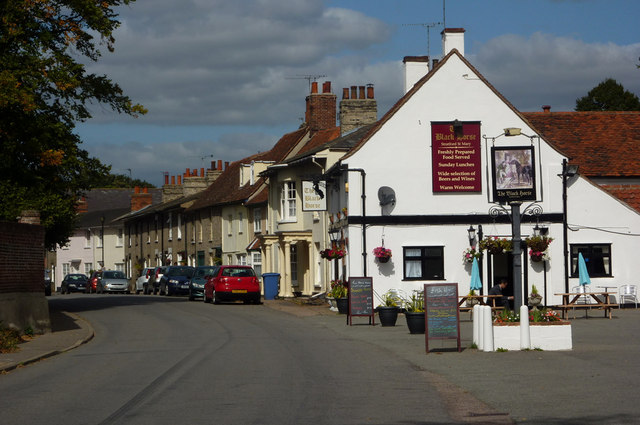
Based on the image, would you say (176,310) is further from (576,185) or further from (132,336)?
(576,185)

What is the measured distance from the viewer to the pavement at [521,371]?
10.4 metres

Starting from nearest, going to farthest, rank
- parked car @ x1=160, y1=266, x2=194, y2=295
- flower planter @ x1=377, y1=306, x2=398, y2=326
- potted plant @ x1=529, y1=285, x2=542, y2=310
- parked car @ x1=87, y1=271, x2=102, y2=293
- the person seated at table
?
flower planter @ x1=377, y1=306, x2=398, y2=326
the person seated at table
potted plant @ x1=529, y1=285, x2=542, y2=310
parked car @ x1=160, y1=266, x2=194, y2=295
parked car @ x1=87, y1=271, x2=102, y2=293

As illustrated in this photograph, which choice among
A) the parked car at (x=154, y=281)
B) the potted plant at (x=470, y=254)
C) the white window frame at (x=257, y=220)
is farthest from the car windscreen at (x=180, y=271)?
the potted plant at (x=470, y=254)

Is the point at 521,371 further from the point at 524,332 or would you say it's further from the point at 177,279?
the point at 177,279

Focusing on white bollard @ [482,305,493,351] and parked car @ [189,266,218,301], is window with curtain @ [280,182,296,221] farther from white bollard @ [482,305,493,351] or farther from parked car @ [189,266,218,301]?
white bollard @ [482,305,493,351]

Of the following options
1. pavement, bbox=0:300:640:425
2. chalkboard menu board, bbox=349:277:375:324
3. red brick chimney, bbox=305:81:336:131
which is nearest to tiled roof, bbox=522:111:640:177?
pavement, bbox=0:300:640:425

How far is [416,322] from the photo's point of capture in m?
22.8

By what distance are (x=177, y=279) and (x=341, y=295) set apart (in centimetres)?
1983

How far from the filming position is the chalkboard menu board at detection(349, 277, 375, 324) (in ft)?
87.2

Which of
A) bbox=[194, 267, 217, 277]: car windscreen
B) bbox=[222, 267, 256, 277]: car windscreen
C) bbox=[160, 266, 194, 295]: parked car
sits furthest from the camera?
bbox=[160, 266, 194, 295]: parked car

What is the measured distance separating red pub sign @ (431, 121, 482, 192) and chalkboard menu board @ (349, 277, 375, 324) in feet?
26.3

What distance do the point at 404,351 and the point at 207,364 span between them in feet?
14.7

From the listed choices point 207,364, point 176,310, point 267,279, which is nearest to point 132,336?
point 207,364

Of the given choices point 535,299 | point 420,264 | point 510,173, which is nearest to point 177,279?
point 420,264
